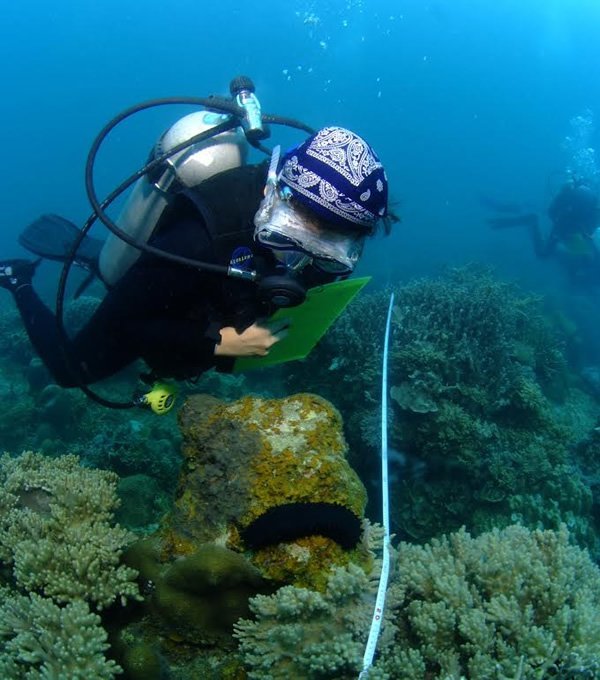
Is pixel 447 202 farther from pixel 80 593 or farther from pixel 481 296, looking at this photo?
pixel 80 593

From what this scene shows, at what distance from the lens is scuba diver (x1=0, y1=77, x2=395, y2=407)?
2.53 metres

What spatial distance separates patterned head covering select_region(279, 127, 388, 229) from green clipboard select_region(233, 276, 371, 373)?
739 millimetres

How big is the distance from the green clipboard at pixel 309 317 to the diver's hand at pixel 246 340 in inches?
4.2

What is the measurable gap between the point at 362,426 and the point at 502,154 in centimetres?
10006

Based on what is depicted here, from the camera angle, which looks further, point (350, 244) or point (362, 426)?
point (362, 426)

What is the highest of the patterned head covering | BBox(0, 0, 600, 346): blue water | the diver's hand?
BBox(0, 0, 600, 346): blue water

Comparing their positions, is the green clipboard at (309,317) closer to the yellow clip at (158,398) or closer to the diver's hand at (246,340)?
the diver's hand at (246,340)

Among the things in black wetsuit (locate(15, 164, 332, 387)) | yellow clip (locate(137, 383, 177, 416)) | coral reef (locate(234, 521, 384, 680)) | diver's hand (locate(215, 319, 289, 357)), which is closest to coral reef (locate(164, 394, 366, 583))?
coral reef (locate(234, 521, 384, 680))

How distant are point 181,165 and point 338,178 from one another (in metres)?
1.33

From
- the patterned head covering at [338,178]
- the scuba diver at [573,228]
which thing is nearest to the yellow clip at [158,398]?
the patterned head covering at [338,178]

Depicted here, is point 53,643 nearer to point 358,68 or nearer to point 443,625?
point 443,625

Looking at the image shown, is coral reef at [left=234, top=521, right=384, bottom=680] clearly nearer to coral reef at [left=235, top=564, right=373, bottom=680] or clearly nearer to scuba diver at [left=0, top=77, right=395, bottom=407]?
coral reef at [left=235, top=564, right=373, bottom=680]

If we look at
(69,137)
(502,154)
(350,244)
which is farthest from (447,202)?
(69,137)

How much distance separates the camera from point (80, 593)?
243 centimetres
